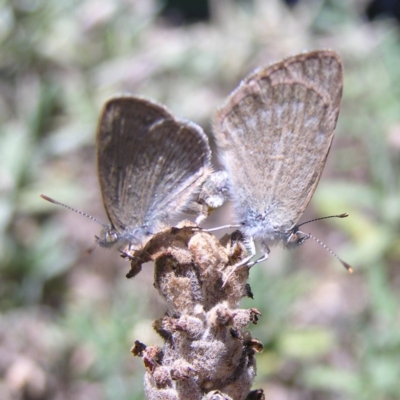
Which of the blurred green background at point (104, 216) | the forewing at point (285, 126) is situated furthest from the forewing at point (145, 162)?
the blurred green background at point (104, 216)

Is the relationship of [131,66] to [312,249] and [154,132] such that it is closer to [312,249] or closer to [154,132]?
[312,249]

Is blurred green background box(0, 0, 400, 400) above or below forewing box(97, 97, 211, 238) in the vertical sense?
below

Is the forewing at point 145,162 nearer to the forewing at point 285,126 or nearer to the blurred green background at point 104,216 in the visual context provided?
the forewing at point 285,126

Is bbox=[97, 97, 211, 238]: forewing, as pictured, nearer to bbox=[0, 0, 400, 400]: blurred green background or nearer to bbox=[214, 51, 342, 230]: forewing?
bbox=[214, 51, 342, 230]: forewing

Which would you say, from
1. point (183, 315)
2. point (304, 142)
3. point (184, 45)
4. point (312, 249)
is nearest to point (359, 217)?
point (312, 249)

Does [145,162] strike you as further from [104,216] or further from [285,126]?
[104,216]

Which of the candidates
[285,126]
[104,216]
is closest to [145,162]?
[285,126]

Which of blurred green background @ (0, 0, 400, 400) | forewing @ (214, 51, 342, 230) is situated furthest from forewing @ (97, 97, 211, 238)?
blurred green background @ (0, 0, 400, 400)
